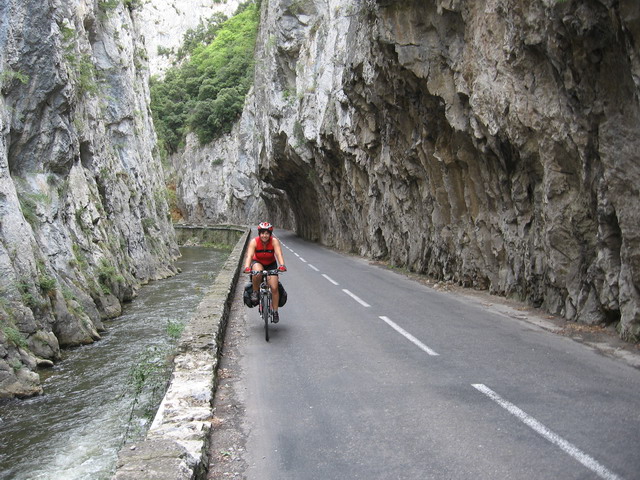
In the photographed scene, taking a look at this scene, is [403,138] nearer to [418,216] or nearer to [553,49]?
[418,216]

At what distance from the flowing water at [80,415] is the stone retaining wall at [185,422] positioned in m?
0.56

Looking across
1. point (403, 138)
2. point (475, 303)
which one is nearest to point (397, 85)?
point (403, 138)

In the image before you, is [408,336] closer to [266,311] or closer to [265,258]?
[266,311]

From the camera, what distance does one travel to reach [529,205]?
12.0m

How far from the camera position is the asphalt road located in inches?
162

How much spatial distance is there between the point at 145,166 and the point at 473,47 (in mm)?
23360

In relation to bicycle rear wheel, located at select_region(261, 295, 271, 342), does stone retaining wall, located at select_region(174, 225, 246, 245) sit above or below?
below

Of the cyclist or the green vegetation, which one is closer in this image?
the cyclist

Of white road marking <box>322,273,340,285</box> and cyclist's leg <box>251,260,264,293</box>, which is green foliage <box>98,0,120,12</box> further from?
cyclist's leg <box>251,260,264,293</box>

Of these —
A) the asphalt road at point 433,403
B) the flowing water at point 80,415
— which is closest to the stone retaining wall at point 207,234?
the flowing water at point 80,415

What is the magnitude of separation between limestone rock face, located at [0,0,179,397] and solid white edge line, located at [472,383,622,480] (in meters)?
7.37

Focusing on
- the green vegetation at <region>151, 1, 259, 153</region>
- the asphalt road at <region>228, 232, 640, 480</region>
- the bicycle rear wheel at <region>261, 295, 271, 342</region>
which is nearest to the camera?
the asphalt road at <region>228, 232, 640, 480</region>

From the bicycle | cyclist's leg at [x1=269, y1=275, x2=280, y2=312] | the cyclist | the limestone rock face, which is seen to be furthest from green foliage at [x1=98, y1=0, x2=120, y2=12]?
cyclist's leg at [x1=269, y1=275, x2=280, y2=312]

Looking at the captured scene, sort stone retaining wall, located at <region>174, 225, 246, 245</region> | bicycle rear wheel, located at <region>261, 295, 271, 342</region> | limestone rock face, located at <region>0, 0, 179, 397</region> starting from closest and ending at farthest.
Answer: bicycle rear wheel, located at <region>261, 295, 271, 342</region>, limestone rock face, located at <region>0, 0, 179, 397</region>, stone retaining wall, located at <region>174, 225, 246, 245</region>
